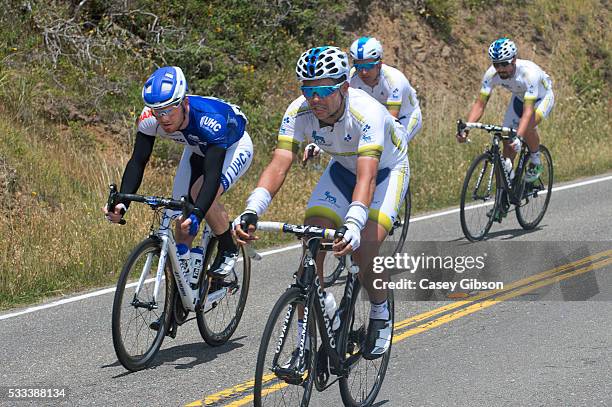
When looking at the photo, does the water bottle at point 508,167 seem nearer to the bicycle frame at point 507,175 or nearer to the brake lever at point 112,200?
the bicycle frame at point 507,175

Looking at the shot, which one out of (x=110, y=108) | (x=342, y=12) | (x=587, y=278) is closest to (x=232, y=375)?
(x=587, y=278)

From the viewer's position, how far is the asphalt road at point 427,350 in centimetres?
723

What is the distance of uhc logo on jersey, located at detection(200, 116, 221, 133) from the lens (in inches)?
320

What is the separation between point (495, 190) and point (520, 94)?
4.33ft

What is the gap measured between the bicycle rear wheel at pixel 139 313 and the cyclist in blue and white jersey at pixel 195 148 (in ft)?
0.96

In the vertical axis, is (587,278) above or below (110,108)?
below

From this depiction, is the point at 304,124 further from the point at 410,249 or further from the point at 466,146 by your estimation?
the point at 466,146

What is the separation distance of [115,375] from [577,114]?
15.5 metres

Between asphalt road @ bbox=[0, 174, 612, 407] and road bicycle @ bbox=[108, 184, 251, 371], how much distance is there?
0.17 meters

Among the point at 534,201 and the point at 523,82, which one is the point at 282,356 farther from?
the point at 534,201

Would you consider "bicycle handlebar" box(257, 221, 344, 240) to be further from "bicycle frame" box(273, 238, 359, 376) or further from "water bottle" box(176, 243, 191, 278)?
"water bottle" box(176, 243, 191, 278)

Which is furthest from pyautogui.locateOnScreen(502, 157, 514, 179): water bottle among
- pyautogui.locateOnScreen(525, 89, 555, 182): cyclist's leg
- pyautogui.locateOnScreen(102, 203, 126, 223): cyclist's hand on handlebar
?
pyautogui.locateOnScreen(102, 203, 126, 223): cyclist's hand on handlebar

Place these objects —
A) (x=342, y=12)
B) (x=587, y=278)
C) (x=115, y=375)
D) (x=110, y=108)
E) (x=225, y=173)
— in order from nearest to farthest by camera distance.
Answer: (x=115, y=375)
(x=225, y=173)
(x=587, y=278)
(x=110, y=108)
(x=342, y=12)

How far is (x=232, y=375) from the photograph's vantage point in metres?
7.73
